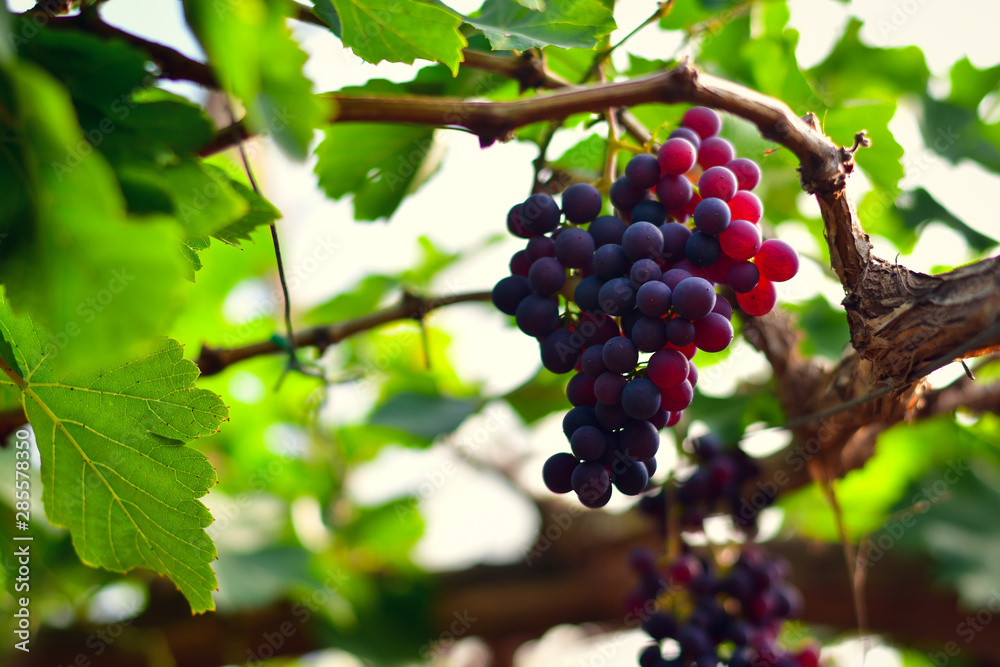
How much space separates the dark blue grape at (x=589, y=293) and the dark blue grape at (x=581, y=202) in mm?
74

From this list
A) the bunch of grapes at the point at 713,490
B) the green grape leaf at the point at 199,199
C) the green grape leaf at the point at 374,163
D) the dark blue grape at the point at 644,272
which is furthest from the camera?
the bunch of grapes at the point at 713,490

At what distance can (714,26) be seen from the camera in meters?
1.19

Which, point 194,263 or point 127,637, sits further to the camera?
point 127,637

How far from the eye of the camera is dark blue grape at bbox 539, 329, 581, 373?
2.24 feet

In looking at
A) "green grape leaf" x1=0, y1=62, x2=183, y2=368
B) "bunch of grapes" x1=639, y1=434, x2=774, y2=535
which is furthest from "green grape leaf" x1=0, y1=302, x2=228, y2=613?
"bunch of grapes" x1=639, y1=434, x2=774, y2=535

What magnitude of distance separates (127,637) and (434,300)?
3.53 feet

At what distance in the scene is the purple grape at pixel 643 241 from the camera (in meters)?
0.65

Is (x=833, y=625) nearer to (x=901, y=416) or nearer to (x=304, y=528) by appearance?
(x=901, y=416)

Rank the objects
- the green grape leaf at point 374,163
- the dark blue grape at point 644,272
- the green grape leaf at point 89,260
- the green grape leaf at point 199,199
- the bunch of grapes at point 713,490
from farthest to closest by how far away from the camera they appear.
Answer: the bunch of grapes at point 713,490, the green grape leaf at point 374,163, the dark blue grape at point 644,272, the green grape leaf at point 199,199, the green grape leaf at point 89,260

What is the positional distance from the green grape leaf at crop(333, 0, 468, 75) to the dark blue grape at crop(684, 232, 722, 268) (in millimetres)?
264

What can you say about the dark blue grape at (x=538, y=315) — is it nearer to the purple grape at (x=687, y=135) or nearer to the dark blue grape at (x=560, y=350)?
the dark blue grape at (x=560, y=350)

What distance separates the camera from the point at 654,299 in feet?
2.00

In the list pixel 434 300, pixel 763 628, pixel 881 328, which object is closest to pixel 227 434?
pixel 434 300

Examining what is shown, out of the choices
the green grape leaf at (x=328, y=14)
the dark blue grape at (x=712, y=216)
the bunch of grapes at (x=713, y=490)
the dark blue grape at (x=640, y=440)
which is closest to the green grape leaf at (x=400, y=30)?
the green grape leaf at (x=328, y=14)
